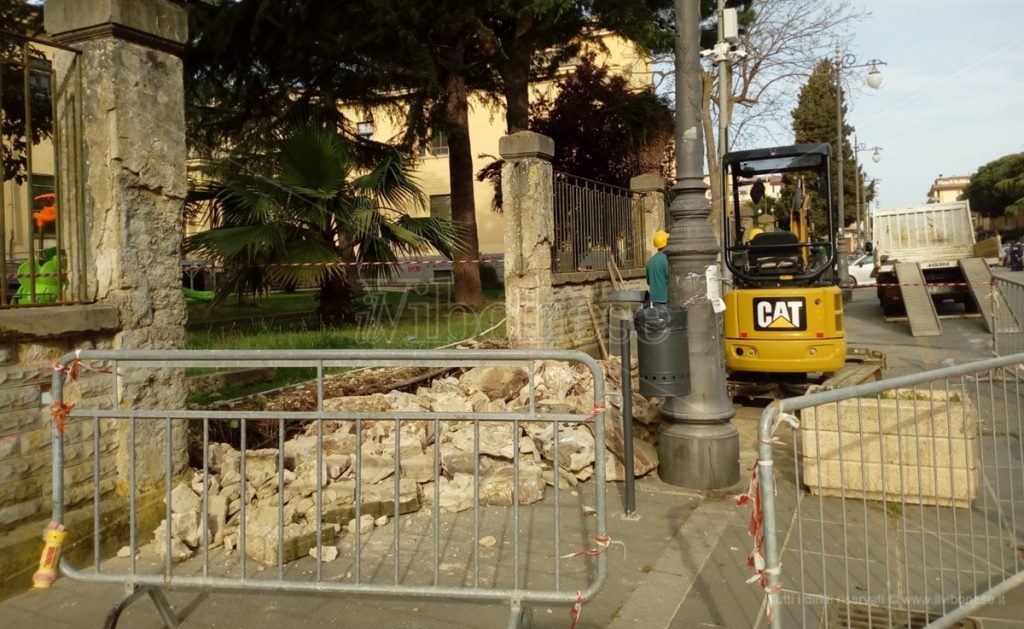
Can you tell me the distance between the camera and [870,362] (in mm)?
10219

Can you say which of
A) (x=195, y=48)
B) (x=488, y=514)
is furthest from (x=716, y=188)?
(x=488, y=514)

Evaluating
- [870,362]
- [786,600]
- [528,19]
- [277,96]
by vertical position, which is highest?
[528,19]

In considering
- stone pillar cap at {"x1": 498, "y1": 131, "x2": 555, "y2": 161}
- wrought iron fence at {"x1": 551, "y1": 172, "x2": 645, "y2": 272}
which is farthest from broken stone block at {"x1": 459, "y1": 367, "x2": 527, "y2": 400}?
stone pillar cap at {"x1": 498, "y1": 131, "x2": 555, "y2": 161}

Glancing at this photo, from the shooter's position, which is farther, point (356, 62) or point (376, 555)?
point (356, 62)

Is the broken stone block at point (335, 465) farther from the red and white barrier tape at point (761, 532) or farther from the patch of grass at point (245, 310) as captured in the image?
the patch of grass at point (245, 310)

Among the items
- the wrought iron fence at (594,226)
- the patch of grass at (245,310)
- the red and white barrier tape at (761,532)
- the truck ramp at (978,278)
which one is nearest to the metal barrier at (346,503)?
the red and white barrier tape at (761,532)

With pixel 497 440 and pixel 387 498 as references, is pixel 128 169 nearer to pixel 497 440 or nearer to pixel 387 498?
pixel 387 498

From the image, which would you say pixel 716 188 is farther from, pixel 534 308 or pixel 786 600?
pixel 786 600

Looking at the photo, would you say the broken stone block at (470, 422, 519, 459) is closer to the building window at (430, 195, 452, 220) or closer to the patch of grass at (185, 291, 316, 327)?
the patch of grass at (185, 291, 316, 327)

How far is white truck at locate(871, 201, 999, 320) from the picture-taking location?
17125mm

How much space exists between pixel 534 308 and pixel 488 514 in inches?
175

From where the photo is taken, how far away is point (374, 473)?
17.1ft

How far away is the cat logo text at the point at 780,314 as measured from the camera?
26.7ft

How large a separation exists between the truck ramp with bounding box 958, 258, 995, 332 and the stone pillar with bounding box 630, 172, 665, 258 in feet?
21.5
